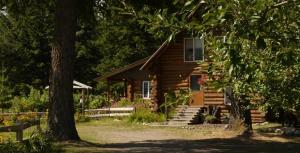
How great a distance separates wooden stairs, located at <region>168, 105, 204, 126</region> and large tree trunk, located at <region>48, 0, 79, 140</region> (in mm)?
13672

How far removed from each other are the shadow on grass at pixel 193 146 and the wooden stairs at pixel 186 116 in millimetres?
8854

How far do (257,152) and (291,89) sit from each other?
12.3m

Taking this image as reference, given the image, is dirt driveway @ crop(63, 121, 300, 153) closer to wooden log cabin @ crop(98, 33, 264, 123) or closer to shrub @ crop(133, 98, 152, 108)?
wooden log cabin @ crop(98, 33, 264, 123)

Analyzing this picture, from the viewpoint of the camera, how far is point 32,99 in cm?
4378

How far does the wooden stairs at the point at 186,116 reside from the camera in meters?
32.8

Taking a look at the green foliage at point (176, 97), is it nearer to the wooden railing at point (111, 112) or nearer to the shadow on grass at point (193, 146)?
the shadow on grass at point (193, 146)

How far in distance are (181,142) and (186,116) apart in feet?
37.1

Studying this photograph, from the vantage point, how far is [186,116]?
111 feet

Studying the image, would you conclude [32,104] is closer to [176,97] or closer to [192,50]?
[192,50]

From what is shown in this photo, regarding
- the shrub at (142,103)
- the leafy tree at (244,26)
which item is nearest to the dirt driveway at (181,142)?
the shrub at (142,103)

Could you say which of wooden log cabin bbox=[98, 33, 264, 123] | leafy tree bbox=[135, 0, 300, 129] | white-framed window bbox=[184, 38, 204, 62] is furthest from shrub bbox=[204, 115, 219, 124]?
leafy tree bbox=[135, 0, 300, 129]

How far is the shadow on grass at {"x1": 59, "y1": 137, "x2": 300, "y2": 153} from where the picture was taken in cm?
1842

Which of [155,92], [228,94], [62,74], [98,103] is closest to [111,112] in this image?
[155,92]

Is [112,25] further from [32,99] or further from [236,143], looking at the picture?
[236,143]
